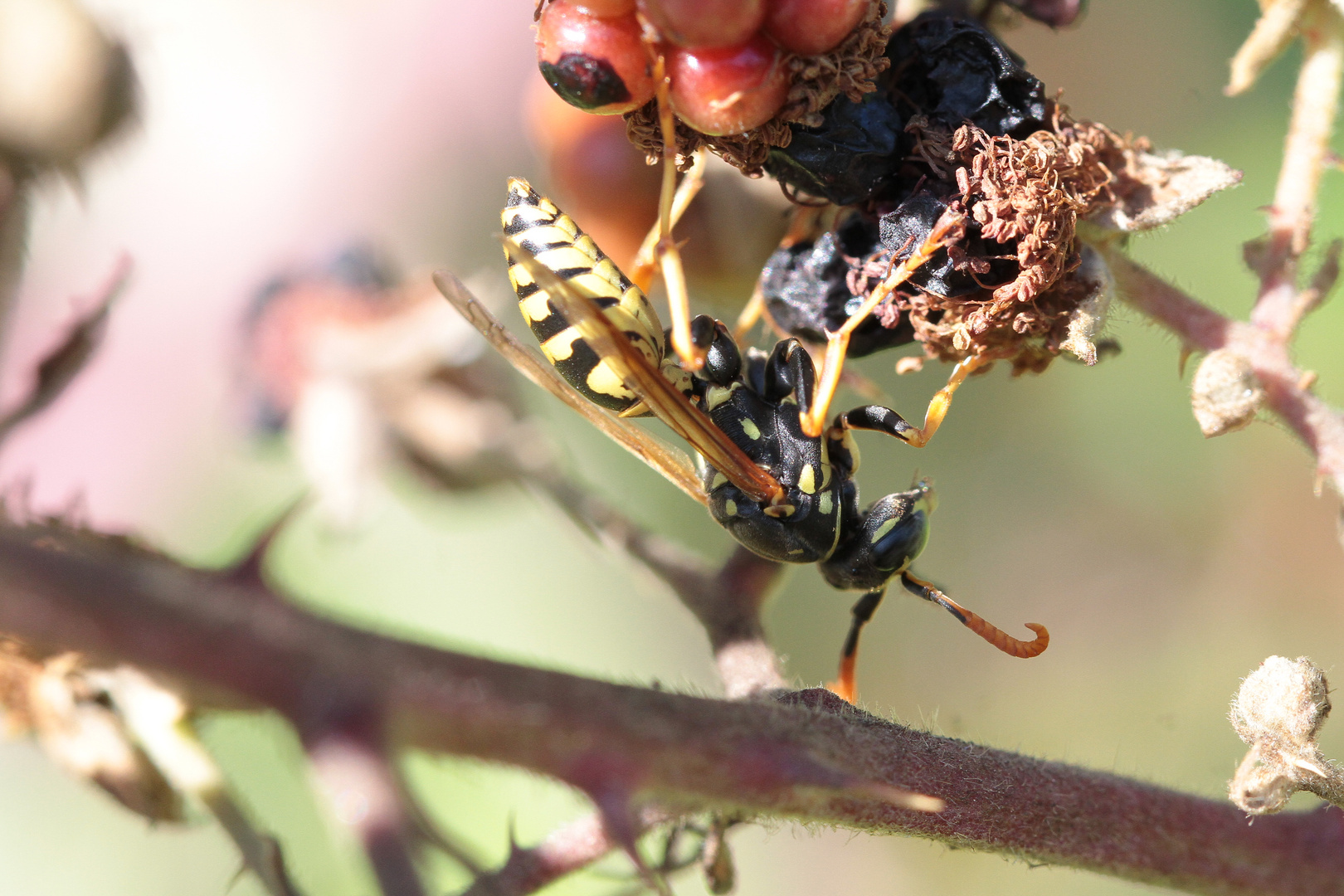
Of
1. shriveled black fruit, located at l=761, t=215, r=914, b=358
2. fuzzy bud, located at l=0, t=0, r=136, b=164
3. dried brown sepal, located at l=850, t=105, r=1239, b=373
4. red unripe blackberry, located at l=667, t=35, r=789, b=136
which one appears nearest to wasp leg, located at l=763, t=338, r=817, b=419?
shriveled black fruit, located at l=761, t=215, r=914, b=358

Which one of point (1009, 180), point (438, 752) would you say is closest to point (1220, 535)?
point (1009, 180)

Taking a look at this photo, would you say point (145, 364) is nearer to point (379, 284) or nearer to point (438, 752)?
point (379, 284)

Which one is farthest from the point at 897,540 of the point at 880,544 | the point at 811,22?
the point at 811,22

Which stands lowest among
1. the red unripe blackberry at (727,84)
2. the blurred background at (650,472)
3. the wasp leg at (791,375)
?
the blurred background at (650,472)

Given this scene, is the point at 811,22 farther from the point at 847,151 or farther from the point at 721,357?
the point at 721,357

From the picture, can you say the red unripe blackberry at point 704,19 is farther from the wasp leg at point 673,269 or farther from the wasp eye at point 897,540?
the wasp eye at point 897,540

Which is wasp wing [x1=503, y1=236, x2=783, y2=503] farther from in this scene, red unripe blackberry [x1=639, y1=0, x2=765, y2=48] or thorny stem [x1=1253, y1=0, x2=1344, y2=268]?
thorny stem [x1=1253, y1=0, x2=1344, y2=268]

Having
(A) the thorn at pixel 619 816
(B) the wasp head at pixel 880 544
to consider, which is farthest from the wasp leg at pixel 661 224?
(A) the thorn at pixel 619 816
